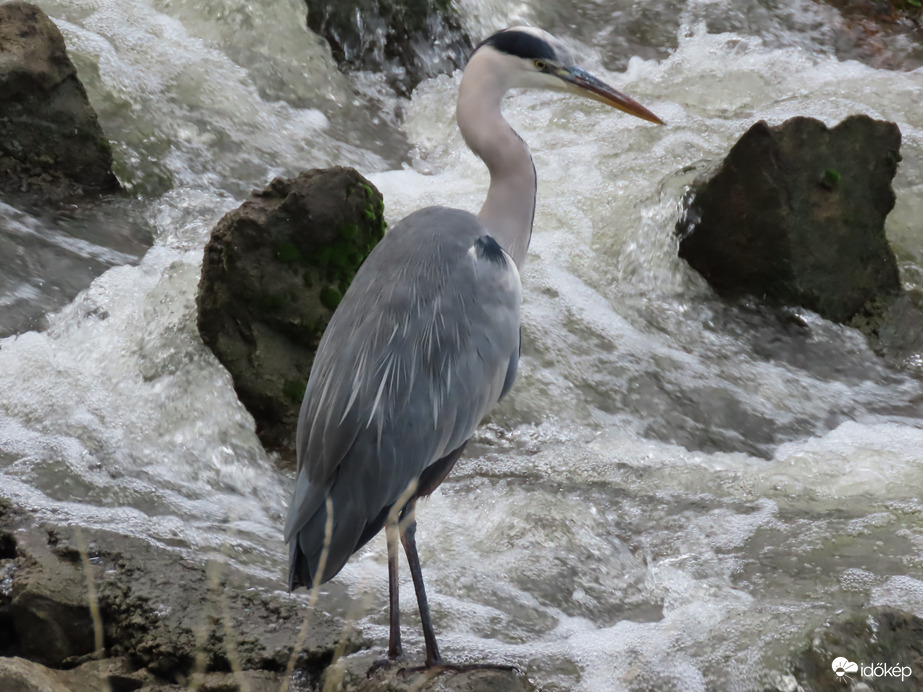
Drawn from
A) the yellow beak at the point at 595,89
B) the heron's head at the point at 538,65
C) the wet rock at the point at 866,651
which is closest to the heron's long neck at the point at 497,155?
the heron's head at the point at 538,65

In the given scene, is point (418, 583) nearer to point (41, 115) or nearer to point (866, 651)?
point (866, 651)

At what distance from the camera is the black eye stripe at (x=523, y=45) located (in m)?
3.27

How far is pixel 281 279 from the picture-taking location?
11.8 ft

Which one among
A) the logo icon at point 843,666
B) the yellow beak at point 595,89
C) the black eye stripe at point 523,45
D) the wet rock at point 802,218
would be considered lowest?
the logo icon at point 843,666

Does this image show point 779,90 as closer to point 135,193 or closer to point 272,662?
point 135,193

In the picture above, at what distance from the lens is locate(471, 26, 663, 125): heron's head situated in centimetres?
329

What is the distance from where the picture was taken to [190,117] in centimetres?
546

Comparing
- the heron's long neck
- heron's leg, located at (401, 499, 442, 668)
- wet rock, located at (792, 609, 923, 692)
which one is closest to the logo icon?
wet rock, located at (792, 609, 923, 692)

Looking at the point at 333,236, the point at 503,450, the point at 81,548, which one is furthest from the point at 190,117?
the point at 81,548

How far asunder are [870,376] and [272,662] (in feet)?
10.4

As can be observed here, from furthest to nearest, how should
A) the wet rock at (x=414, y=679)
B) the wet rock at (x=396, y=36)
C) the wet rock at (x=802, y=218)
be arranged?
the wet rock at (x=396, y=36) → the wet rock at (x=802, y=218) → the wet rock at (x=414, y=679)

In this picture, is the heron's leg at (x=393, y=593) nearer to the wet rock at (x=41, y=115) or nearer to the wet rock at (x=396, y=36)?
the wet rock at (x=41, y=115)

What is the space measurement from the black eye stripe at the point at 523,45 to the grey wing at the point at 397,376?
72 centimetres

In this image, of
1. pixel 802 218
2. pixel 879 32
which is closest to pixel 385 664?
pixel 802 218
